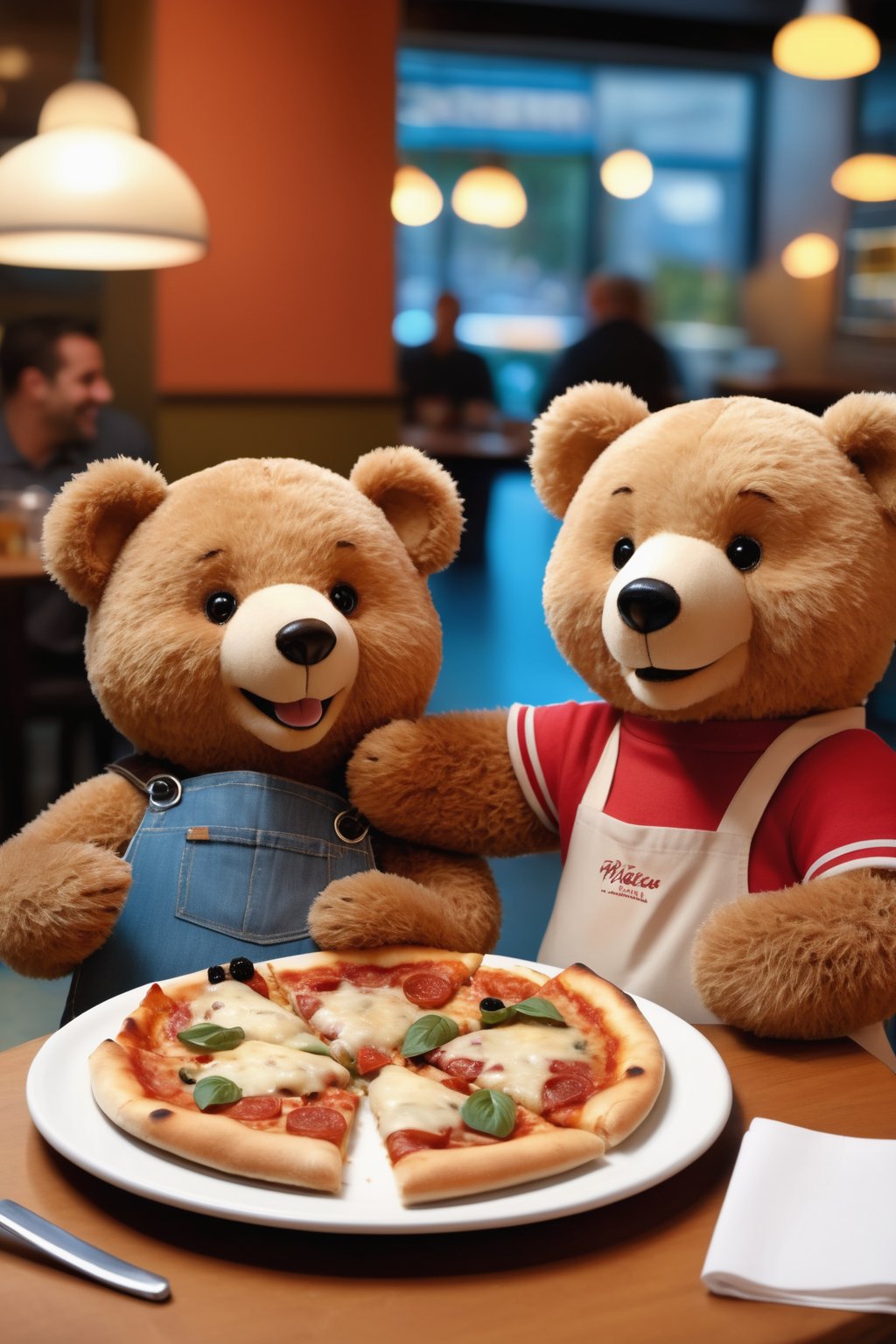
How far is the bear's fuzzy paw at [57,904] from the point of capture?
54.0 inches

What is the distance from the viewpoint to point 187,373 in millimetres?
4219

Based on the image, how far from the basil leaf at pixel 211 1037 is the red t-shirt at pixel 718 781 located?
566mm

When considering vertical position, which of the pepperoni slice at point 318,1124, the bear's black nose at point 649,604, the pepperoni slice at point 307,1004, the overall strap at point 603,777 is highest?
the bear's black nose at point 649,604

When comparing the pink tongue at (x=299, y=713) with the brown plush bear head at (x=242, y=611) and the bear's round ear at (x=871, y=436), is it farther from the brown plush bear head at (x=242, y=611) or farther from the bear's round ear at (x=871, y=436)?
the bear's round ear at (x=871, y=436)

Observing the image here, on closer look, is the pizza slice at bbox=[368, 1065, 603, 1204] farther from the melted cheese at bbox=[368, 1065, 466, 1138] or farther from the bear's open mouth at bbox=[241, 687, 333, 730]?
the bear's open mouth at bbox=[241, 687, 333, 730]

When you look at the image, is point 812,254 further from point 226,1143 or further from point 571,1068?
point 226,1143

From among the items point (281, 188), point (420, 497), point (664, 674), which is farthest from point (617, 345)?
point (664, 674)

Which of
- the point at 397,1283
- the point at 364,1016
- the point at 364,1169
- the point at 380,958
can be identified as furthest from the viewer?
the point at 380,958

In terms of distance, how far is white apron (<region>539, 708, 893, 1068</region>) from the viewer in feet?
4.74

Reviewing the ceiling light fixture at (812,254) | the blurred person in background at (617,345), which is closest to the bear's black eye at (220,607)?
the blurred person in background at (617,345)

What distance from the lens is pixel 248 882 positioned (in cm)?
150

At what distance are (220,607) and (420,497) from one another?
1.05 ft

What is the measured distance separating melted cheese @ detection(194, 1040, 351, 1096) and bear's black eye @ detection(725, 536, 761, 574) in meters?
0.68

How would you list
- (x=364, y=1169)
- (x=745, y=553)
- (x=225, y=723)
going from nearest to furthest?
(x=364, y=1169) < (x=745, y=553) < (x=225, y=723)
